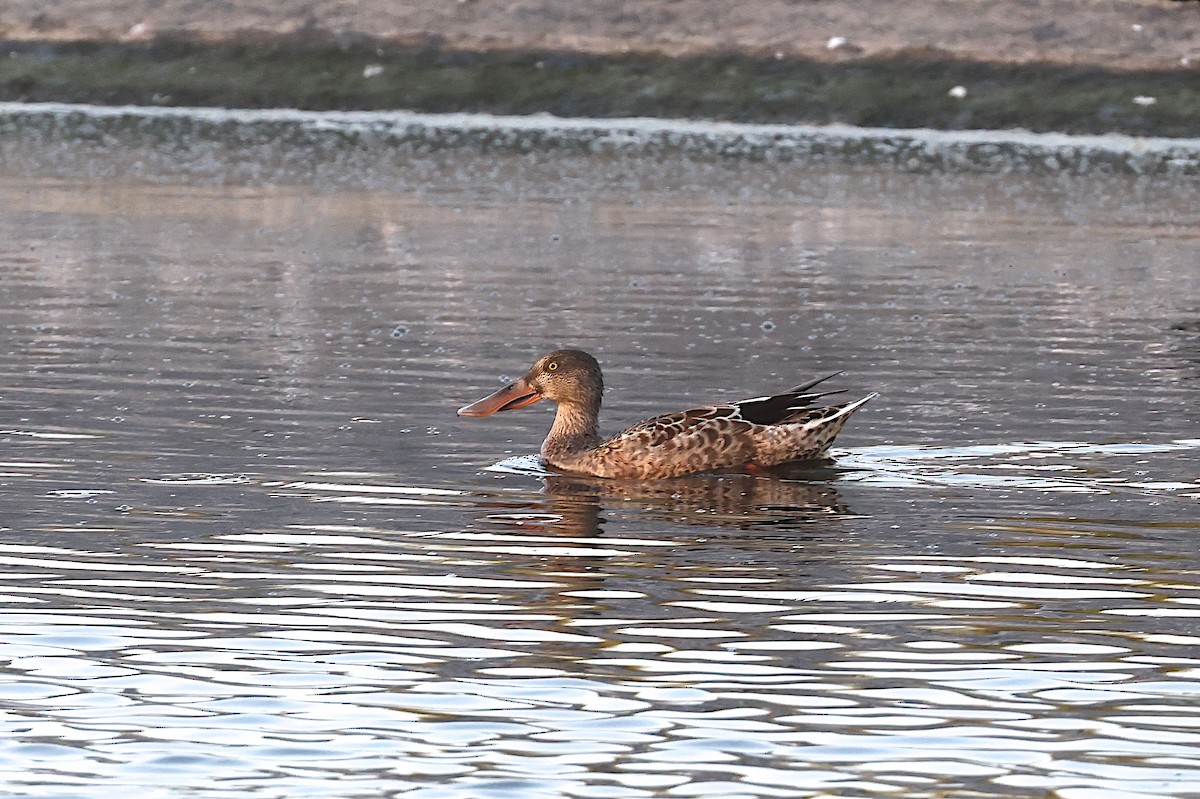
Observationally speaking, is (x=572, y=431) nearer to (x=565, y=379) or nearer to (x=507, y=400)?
(x=565, y=379)

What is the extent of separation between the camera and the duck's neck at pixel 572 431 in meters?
13.7

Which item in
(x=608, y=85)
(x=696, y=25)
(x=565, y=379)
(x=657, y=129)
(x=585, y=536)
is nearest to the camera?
(x=585, y=536)

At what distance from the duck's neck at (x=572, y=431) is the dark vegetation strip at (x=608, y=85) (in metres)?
24.2

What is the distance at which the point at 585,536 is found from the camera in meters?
11.5

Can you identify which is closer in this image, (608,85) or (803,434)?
(803,434)

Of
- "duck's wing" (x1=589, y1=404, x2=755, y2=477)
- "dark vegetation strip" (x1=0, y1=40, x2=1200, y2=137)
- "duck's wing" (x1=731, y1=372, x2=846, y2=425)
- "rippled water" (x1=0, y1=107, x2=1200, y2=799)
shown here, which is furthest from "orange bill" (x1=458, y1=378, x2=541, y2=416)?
"dark vegetation strip" (x1=0, y1=40, x2=1200, y2=137)

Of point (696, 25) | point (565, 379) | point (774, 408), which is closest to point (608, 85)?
point (696, 25)

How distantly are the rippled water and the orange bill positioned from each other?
0.69 ft

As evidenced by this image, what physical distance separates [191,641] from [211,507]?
2.85 meters

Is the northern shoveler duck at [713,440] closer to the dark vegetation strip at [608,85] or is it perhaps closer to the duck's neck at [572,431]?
the duck's neck at [572,431]

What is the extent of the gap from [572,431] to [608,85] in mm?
26687

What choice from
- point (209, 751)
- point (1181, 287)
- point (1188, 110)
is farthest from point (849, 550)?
point (1188, 110)

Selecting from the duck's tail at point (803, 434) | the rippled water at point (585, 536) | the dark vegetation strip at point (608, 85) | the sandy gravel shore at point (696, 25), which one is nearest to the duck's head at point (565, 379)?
the rippled water at point (585, 536)

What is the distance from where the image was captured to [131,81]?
4169 centimetres
